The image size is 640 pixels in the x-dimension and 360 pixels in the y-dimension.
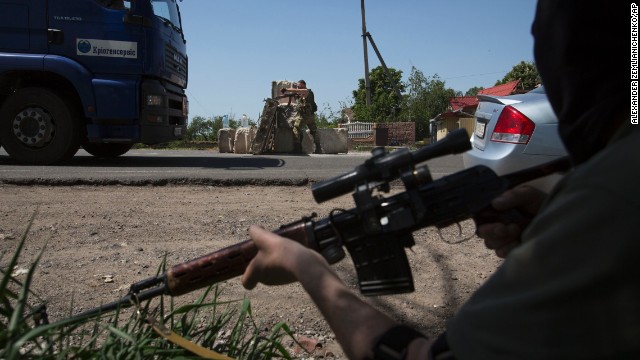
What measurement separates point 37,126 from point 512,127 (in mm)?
6771

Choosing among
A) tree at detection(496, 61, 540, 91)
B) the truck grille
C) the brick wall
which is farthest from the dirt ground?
tree at detection(496, 61, 540, 91)

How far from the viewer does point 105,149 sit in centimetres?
1005

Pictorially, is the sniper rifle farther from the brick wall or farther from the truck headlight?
the brick wall

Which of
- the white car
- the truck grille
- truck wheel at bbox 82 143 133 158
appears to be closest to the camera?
the white car

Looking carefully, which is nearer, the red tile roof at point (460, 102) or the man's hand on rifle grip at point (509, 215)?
the man's hand on rifle grip at point (509, 215)

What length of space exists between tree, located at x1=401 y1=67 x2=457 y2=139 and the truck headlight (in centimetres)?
2271

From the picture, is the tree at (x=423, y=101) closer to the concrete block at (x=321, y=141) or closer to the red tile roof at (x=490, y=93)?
the red tile roof at (x=490, y=93)

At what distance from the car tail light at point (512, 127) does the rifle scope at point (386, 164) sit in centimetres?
337

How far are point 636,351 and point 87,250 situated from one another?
12.1 feet

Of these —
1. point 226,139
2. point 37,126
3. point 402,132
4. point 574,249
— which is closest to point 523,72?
point 402,132

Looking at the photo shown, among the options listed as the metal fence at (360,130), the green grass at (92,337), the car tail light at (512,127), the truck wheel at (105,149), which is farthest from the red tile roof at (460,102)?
the green grass at (92,337)

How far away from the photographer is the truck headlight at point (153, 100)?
328 inches

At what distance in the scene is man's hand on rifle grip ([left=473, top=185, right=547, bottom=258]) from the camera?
1566 millimetres

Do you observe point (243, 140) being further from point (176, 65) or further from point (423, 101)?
point (423, 101)
